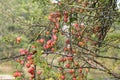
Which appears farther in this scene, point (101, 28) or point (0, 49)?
point (0, 49)

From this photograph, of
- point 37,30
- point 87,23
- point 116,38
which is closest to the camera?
point 37,30

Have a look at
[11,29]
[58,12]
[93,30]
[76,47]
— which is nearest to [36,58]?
[76,47]

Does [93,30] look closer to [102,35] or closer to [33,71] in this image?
[102,35]

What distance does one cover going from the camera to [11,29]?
78.7 ft

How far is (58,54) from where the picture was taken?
317 cm

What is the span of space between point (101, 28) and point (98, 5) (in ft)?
0.79

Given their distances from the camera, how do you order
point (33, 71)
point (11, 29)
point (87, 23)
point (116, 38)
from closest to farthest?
point (33, 71) < point (87, 23) < point (116, 38) < point (11, 29)

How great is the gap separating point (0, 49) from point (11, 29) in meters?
1.42

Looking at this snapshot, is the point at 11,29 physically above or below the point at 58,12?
below

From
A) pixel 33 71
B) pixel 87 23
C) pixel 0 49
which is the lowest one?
pixel 0 49

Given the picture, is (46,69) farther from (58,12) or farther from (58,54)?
(58,12)

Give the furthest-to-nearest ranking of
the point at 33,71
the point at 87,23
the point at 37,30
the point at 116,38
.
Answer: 1. the point at 116,38
2. the point at 87,23
3. the point at 37,30
4. the point at 33,71

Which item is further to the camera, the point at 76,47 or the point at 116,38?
the point at 116,38

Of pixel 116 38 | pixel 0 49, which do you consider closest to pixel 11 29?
pixel 0 49
